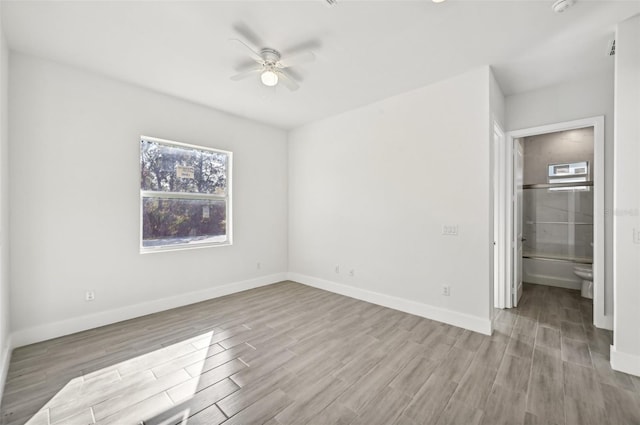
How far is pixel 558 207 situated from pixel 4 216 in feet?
25.6

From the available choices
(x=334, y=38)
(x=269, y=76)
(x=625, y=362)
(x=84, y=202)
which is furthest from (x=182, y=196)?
(x=625, y=362)

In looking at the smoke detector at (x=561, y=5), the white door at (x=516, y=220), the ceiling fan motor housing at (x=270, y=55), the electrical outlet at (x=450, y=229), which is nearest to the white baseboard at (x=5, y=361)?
the ceiling fan motor housing at (x=270, y=55)

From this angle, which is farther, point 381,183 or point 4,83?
point 381,183

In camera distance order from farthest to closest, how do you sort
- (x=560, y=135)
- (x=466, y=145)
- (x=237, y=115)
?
(x=560, y=135) < (x=237, y=115) < (x=466, y=145)

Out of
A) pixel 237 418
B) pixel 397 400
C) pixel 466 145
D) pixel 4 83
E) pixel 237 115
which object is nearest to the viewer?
pixel 237 418

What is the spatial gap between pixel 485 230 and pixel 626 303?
1.14 metres

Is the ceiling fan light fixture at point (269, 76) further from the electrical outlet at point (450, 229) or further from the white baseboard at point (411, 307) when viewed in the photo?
the white baseboard at point (411, 307)

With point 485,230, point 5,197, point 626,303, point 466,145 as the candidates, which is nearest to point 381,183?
point 466,145

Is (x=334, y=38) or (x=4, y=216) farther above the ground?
(x=334, y=38)

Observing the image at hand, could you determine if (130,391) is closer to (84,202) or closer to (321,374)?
(321,374)

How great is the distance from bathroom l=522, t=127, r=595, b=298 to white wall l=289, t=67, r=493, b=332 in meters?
2.53

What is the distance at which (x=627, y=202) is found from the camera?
2.16m

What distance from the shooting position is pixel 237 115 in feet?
14.2

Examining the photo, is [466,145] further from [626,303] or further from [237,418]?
[237,418]
